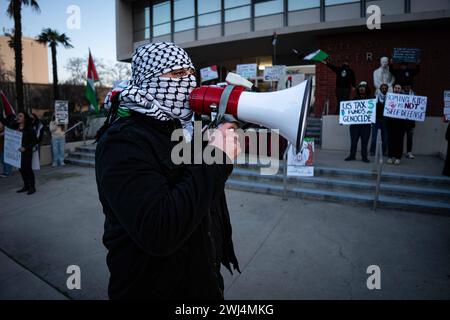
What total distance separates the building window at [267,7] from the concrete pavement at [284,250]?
10047 mm

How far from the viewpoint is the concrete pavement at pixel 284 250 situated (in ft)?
9.40

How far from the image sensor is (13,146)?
21.5 ft

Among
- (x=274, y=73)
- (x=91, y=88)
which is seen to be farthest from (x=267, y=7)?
(x=91, y=88)

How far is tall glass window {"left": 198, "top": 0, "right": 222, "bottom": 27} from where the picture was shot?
14094 mm

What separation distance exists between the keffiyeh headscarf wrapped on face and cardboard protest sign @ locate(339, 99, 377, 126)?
5671 millimetres

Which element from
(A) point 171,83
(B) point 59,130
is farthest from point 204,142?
(B) point 59,130

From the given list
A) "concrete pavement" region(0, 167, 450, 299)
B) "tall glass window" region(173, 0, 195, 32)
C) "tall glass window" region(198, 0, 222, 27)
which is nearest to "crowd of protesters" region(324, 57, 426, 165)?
"concrete pavement" region(0, 167, 450, 299)

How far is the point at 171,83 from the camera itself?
115 centimetres

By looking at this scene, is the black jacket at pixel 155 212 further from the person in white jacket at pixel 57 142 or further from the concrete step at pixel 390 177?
the person in white jacket at pixel 57 142

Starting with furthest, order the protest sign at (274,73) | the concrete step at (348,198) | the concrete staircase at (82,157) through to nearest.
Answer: the protest sign at (274,73) → the concrete staircase at (82,157) → the concrete step at (348,198)

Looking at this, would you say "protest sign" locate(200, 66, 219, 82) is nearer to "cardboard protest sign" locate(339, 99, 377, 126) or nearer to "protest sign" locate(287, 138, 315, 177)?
"cardboard protest sign" locate(339, 99, 377, 126)

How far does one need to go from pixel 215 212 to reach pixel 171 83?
0.60 m

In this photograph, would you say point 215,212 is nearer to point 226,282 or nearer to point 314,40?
point 226,282

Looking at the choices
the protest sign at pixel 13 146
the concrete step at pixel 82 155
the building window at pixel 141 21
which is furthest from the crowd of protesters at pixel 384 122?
the building window at pixel 141 21
